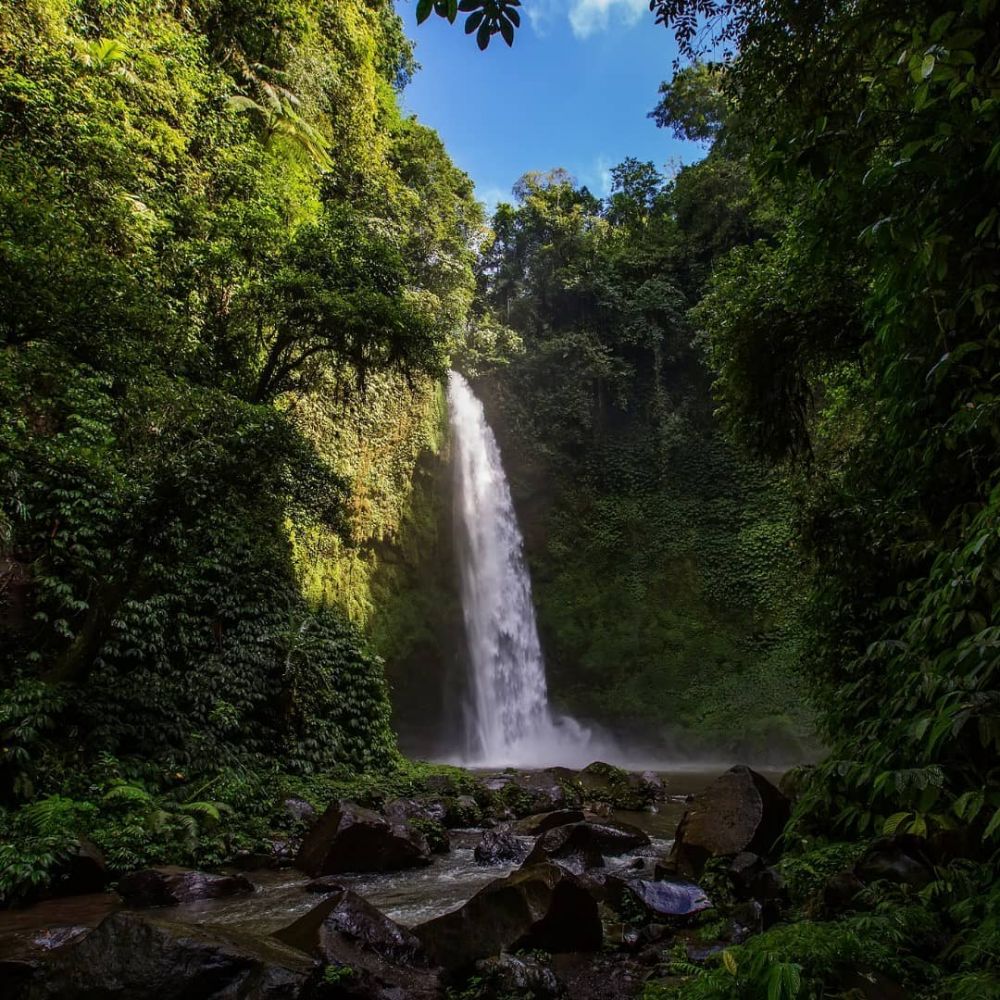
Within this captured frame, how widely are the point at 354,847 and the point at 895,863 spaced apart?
173 inches

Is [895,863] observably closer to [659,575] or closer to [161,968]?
[161,968]

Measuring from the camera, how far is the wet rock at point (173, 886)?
4.68 metres

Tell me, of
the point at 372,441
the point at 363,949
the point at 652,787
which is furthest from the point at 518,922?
A: the point at 372,441

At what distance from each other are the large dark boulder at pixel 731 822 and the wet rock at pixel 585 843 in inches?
29.2

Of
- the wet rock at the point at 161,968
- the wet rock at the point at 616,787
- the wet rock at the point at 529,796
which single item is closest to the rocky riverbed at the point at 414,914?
the wet rock at the point at 161,968

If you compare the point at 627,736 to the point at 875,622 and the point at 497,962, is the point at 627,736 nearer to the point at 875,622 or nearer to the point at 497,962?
the point at 875,622

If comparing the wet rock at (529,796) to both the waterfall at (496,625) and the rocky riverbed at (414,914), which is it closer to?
the rocky riverbed at (414,914)

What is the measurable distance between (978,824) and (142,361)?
24.2 ft

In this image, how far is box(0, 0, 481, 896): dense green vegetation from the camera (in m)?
5.95

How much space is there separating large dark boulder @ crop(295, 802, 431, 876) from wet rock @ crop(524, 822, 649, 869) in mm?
1198

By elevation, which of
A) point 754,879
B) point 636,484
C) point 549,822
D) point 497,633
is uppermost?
point 636,484

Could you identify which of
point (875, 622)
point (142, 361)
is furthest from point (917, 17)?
point (142, 361)

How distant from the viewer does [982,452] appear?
2.99 meters

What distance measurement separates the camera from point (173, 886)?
4.80m
